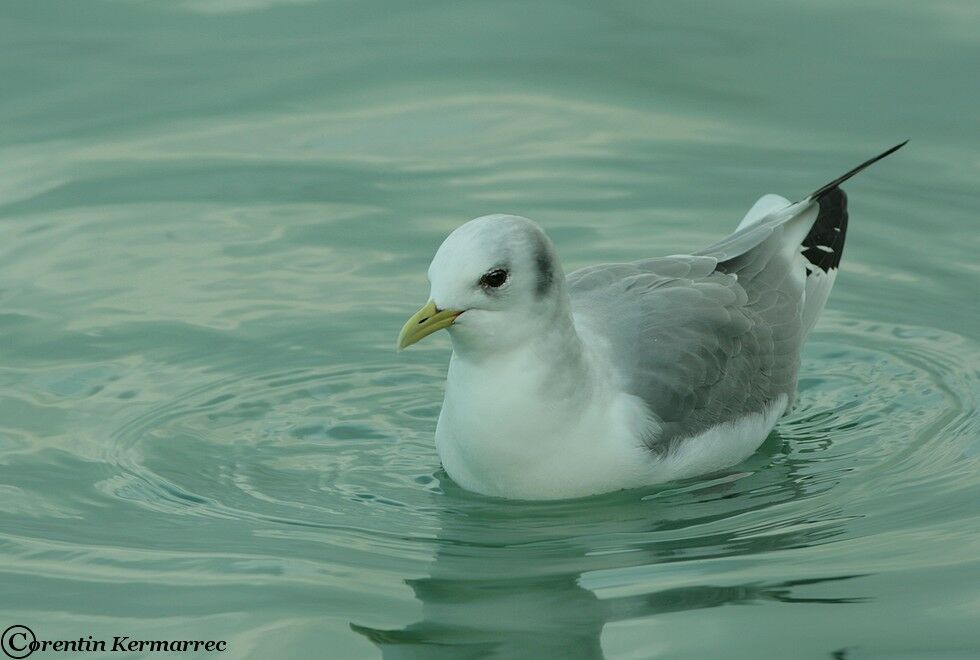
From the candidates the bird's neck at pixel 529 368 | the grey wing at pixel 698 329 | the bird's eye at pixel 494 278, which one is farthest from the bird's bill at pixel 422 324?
the grey wing at pixel 698 329

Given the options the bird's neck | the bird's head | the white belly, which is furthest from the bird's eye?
the white belly

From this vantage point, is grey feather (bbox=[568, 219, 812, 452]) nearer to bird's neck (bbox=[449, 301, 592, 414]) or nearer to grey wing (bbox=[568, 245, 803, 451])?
grey wing (bbox=[568, 245, 803, 451])

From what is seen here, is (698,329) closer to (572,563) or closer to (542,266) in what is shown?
(542,266)

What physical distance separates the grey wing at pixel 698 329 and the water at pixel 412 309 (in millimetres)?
294

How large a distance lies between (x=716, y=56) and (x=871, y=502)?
578 cm

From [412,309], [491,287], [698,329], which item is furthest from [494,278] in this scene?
[412,309]

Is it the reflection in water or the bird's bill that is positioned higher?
the bird's bill

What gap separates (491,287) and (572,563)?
1.09m

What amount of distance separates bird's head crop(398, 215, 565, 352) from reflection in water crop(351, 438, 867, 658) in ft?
2.43

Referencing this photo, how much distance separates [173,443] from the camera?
7.74 metres

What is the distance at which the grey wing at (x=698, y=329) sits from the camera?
7562 millimetres

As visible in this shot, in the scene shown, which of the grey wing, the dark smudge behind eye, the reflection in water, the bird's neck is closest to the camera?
the reflection in water

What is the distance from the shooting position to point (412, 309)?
29.9 feet

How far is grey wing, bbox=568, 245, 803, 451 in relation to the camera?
298 inches
